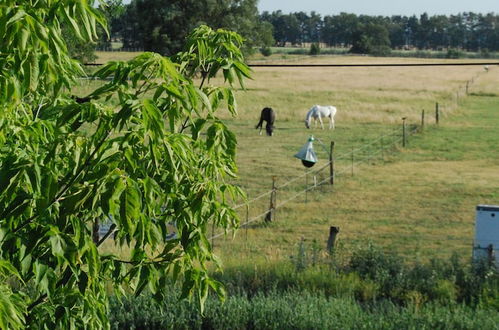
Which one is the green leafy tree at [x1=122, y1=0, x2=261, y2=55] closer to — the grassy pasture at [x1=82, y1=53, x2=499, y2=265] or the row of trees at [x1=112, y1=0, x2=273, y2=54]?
the row of trees at [x1=112, y1=0, x2=273, y2=54]

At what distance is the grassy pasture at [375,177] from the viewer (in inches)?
Answer: 814

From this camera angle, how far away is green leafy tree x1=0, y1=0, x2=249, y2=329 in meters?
5.04

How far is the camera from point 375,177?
2934 centimetres

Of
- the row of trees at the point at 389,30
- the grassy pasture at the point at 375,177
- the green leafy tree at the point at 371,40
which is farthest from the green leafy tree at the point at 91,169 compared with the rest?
the row of trees at the point at 389,30

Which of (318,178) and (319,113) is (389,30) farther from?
(318,178)

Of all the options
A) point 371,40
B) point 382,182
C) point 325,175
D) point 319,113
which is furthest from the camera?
point 371,40

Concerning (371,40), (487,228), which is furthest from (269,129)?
(371,40)

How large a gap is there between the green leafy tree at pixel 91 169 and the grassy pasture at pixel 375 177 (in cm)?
75

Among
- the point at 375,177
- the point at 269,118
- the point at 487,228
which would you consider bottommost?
the point at 375,177

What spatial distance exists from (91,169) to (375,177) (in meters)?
24.2

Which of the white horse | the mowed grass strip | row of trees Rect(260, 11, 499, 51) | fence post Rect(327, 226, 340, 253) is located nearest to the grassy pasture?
the mowed grass strip

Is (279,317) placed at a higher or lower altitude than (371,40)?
higher

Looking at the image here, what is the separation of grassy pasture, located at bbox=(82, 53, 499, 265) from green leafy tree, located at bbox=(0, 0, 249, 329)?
0.75 m

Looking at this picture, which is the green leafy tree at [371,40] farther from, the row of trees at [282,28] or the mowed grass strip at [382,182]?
the mowed grass strip at [382,182]
